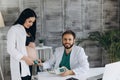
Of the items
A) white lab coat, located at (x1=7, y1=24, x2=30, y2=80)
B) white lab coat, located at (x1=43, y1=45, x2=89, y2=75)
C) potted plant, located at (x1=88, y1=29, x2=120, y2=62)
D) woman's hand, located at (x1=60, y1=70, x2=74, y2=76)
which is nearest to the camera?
woman's hand, located at (x1=60, y1=70, x2=74, y2=76)

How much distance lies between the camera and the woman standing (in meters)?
3.54

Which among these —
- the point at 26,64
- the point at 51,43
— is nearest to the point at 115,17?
the point at 51,43

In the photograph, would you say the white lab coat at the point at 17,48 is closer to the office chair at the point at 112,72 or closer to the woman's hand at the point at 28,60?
the woman's hand at the point at 28,60

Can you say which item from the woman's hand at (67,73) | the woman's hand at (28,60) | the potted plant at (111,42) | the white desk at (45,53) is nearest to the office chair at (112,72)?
the woman's hand at (67,73)

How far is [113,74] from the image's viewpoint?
231 centimetres

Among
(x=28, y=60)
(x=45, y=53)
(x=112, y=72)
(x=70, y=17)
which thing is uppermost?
(x=70, y=17)

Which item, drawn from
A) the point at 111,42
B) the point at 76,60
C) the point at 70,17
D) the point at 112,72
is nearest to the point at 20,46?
the point at 76,60

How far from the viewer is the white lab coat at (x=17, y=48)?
11.6 feet

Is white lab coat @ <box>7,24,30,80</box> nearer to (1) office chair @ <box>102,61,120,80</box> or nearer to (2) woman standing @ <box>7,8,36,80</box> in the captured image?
(2) woman standing @ <box>7,8,36,80</box>

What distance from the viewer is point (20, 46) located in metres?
3.62

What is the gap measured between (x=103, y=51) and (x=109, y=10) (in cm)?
84

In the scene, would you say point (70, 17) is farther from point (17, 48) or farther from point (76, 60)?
point (76, 60)

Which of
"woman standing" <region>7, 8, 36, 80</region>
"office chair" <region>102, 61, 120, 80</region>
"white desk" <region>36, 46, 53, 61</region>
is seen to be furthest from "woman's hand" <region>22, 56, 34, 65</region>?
"office chair" <region>102, 61, 120, 80</region>

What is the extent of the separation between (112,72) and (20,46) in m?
1.65
